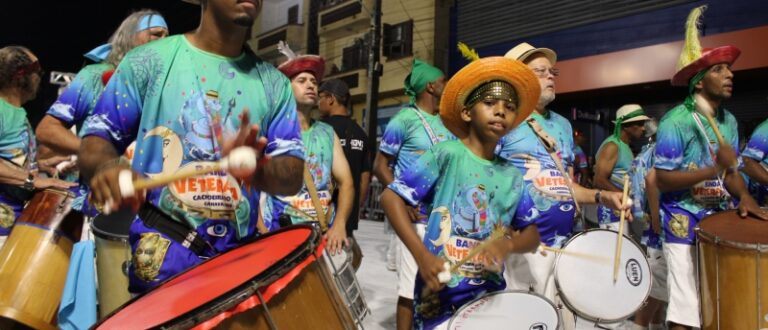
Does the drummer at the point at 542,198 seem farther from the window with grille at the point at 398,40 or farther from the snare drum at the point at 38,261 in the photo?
the window with grille at the point at 398,40

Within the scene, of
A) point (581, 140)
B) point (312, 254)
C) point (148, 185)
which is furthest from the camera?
point (581, 140)

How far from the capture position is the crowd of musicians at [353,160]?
1.92 metres

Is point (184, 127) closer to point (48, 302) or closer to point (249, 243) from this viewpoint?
point (249, 243)

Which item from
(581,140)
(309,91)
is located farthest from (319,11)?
(309,91)

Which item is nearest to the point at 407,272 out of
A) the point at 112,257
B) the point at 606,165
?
the point at 112,257

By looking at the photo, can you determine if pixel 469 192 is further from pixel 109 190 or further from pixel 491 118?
pixel 109 190

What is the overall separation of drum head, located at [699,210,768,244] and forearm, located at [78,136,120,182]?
3429 mm

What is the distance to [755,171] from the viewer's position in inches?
212

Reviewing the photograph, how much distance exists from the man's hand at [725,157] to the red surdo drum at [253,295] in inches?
123

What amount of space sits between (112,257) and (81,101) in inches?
43.9

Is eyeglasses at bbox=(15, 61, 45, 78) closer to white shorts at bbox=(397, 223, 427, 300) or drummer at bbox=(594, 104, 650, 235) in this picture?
white shorts at bbox=(397, 223, 427, 300)

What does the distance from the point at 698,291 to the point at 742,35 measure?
398 inches

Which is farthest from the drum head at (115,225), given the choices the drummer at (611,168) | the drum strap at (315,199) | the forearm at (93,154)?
the drummer at (611,168)

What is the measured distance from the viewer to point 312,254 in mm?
1636
